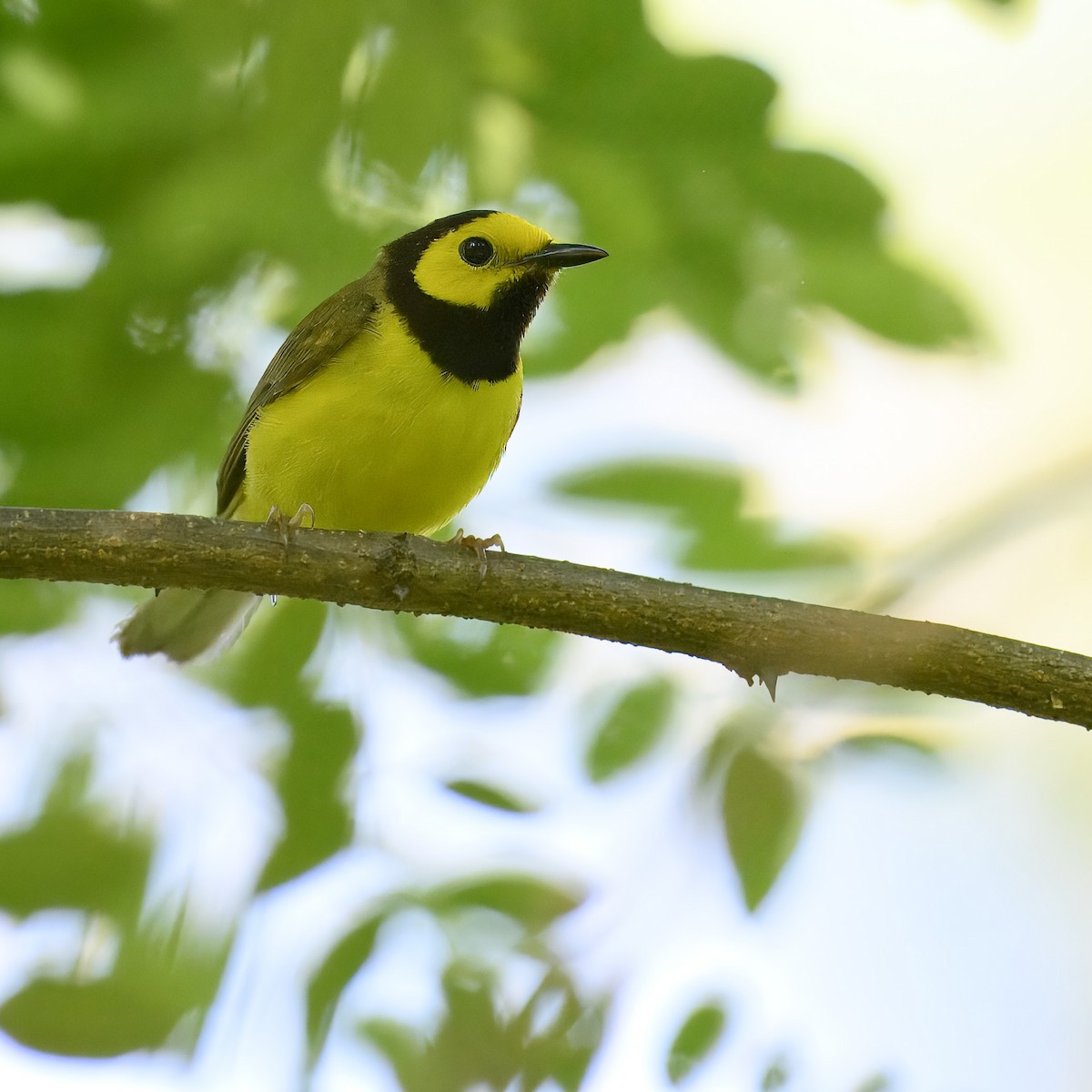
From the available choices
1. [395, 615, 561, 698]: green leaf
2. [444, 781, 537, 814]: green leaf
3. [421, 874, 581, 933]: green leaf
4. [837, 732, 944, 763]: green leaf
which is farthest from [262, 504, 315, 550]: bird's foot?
[837, 732, 944, 763]: green leaf

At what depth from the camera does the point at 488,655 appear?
3.80 m

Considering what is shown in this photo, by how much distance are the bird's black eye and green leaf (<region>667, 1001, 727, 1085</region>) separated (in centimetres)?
312

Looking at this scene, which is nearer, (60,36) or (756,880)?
(756,880)

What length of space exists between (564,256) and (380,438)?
85 centimetres

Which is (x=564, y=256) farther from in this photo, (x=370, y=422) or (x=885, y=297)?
(x=885, y=297)

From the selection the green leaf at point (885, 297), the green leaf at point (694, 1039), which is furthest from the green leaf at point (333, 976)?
the green leaf at point (885, 297)

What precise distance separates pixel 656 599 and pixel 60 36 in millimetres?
2181

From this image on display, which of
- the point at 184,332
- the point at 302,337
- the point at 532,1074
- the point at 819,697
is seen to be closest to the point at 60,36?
the point at 184,332

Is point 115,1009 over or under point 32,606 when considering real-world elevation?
under

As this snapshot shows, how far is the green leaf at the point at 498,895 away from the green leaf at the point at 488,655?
0.55m

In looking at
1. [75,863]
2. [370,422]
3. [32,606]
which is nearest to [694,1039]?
[75,863]

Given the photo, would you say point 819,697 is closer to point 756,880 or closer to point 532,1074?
point 756,880

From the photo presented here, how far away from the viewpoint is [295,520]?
14.7 ft

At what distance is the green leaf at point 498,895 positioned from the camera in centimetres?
333
